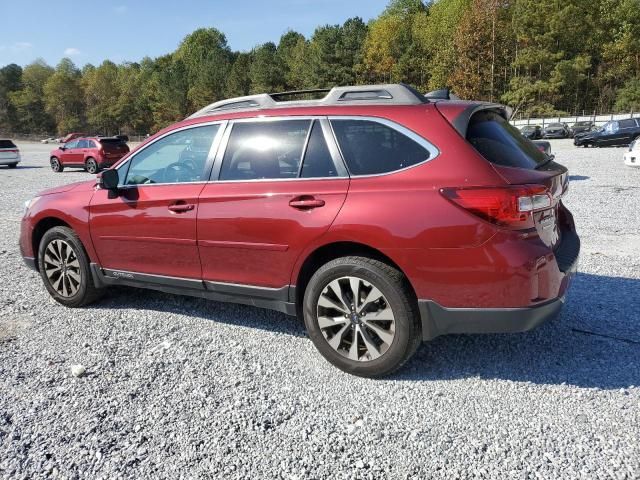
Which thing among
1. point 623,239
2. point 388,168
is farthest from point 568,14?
point 388,168

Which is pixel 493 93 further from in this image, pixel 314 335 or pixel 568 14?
pixel 314 335

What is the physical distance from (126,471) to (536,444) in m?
2.04

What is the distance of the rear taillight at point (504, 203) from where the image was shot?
2947mm

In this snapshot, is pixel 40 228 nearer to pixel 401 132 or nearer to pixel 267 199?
pixel 267 199

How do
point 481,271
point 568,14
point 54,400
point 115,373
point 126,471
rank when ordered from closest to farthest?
point 126,471
point 481,271
point 54,400
point 115,373
point 568,14

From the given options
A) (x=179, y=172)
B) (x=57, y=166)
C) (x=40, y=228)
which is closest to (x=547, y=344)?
(x=179, y=172)

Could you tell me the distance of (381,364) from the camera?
334 centimetres

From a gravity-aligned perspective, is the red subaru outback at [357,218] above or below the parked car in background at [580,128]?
above

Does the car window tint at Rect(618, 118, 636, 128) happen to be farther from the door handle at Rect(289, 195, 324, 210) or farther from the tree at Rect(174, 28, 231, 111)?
the tree at Rect(174, 28, 231, 111)

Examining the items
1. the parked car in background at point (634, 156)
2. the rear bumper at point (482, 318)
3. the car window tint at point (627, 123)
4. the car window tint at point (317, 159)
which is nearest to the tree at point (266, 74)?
the car window tint at point (627, 123)

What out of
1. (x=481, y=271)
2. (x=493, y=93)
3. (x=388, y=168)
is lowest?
(x=493, y=93)

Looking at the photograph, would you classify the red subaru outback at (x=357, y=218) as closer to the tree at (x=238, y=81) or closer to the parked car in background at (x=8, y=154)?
the parked car in background at (x=8, y=154)

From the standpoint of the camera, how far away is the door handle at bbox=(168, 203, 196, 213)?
3969mm

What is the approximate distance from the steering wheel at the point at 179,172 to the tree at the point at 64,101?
11853 cm
